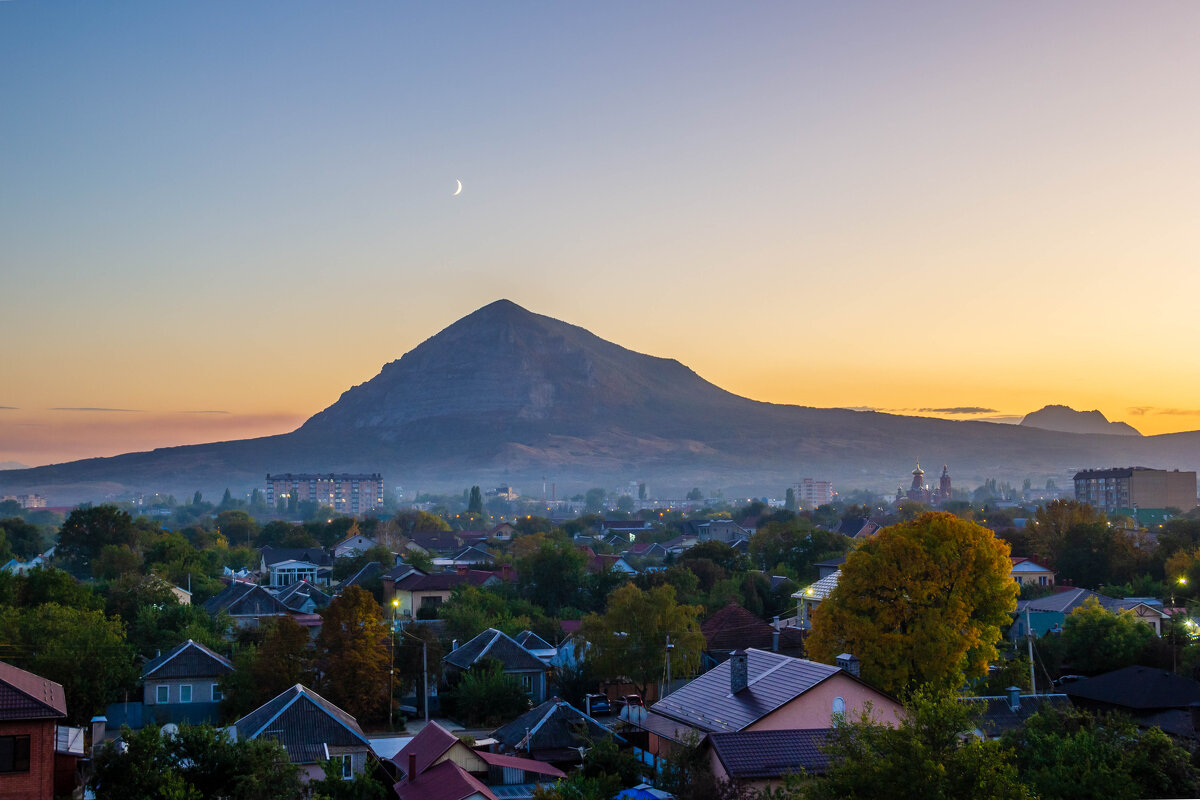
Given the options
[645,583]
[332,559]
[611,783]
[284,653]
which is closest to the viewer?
[611,783]

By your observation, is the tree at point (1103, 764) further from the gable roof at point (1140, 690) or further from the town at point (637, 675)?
the gable roof at point (1140, 690)

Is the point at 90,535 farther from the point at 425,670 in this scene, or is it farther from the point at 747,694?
the point at 747,694

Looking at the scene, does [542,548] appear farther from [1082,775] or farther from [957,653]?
[1082,775]

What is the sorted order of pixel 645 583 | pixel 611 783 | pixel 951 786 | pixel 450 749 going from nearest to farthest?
pixel 951 786
pixel 611 783
pixel 450 749
pixel 645 583

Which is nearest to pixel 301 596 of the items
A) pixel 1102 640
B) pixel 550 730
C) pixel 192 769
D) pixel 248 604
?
pixel 248 604

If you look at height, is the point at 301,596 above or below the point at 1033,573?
below

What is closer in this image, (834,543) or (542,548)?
(542,548)

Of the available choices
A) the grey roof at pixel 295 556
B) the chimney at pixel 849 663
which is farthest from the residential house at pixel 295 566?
the chimney at pixel 849 663

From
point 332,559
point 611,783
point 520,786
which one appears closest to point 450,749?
point 520,786
